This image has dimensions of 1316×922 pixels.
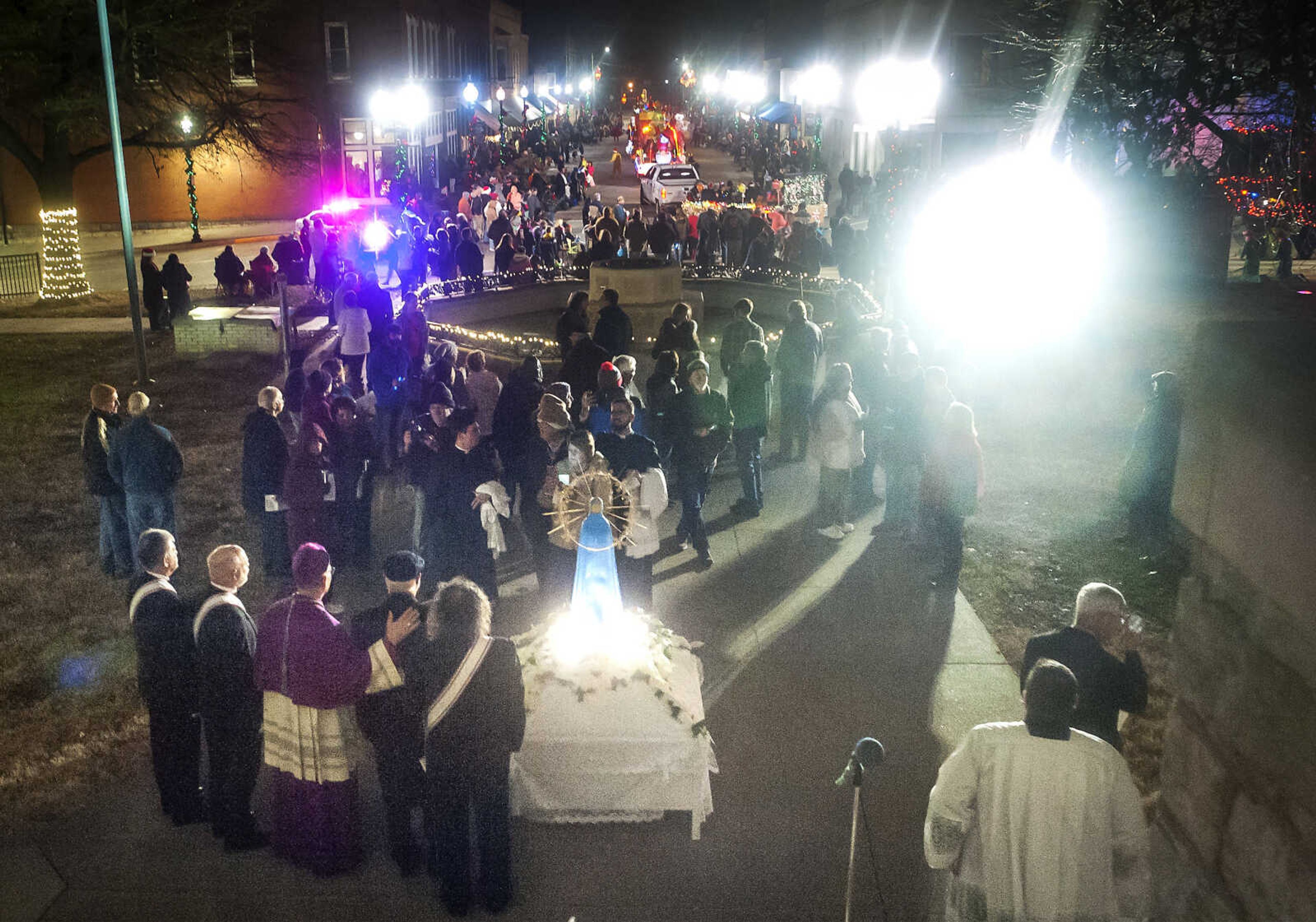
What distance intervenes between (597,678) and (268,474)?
12.1 feet

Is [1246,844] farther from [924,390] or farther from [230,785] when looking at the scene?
[924,390]

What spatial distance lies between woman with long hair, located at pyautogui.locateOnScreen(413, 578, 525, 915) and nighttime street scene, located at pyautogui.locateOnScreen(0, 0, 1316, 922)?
2 centimetres

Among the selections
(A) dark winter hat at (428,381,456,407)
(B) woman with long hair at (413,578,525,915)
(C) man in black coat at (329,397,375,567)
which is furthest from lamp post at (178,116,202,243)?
(B) woman with long hair at (413,578,525,915)

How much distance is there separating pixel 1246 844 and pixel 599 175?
48010 mm

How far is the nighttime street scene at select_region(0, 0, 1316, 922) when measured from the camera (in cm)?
430

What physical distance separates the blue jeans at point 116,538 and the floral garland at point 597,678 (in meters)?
4.37

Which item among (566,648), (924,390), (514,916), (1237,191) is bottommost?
(514,916)

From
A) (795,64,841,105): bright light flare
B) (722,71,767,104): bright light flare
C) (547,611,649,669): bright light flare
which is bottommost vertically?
(547,611,649,669): bright light flare

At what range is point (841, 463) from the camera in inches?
376

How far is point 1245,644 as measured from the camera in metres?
4.16

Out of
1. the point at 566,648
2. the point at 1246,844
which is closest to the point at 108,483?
the point at 566,648

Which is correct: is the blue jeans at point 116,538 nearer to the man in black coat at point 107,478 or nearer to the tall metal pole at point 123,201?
the man in black coat at point 107,478

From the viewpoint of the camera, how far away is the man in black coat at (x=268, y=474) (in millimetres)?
8148

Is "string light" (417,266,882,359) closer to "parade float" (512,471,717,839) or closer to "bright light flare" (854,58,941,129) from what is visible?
"parade float" (512,471,717,839)
